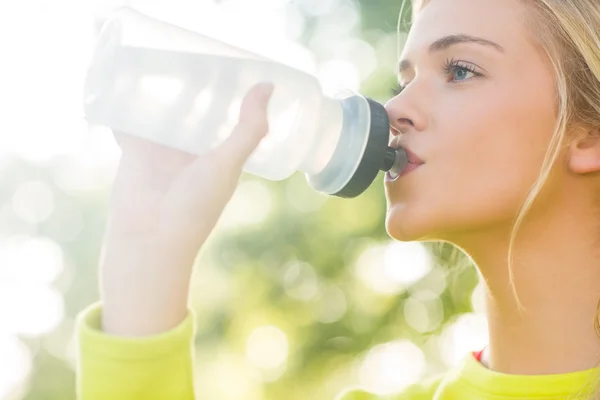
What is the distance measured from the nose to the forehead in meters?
0.12

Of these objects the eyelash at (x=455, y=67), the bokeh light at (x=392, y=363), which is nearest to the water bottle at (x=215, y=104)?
the eyelash at (x=455, y=67)

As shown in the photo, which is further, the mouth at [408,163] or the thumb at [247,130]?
the mouth at [408,163]

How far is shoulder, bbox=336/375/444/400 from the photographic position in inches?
71.6

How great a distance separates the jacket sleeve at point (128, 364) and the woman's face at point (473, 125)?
1.60 feet

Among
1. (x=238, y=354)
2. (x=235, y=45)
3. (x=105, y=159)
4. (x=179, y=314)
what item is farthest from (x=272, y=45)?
(x=179, y=314)

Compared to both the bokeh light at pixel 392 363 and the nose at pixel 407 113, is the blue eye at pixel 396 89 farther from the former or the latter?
the bokeh light at pixel 392 363

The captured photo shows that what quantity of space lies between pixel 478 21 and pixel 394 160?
12.3 inches

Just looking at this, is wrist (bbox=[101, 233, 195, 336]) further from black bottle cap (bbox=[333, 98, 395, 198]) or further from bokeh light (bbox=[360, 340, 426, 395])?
bokeh light (bbox=[360, 340, 426, 395])

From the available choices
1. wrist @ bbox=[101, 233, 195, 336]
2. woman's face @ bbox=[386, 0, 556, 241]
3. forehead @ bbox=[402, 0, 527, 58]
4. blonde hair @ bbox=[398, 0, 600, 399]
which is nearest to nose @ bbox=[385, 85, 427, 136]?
woman's face @ bbox=[386, 0, 556, 241]

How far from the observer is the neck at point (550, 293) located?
1.57 metres

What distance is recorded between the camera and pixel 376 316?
6238 mm

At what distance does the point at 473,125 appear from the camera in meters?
1.54

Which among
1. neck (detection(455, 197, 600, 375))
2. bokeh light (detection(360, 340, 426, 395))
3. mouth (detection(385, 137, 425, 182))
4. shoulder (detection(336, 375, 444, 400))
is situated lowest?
bokeh light (detection(360, 340, 426, 395))

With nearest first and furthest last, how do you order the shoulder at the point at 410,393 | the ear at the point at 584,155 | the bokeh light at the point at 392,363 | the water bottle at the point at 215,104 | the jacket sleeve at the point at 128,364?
the jacket sleeve at the point at 128,364 → the water bottle at the point at 215,104 → the ear at the point at 584,155 → the shoulder at the point at 410,393 → the bokeh light at the point at 392,363
